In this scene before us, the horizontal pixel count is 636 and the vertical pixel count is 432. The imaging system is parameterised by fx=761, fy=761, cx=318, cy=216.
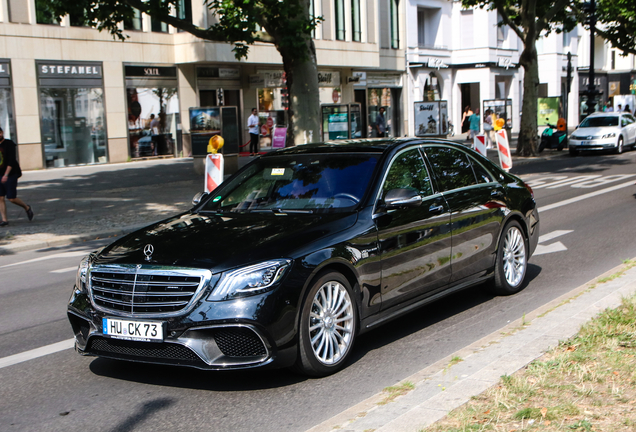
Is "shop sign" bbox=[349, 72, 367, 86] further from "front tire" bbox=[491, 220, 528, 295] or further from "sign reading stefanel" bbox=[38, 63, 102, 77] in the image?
"front tire" bbox=[491, 220, 528, 295]

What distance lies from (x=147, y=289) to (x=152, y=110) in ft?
88.9

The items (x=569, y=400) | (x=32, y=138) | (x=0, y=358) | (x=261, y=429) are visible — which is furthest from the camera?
(x=32, y=138)

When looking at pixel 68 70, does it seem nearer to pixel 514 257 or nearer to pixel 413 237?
pixel 514 257

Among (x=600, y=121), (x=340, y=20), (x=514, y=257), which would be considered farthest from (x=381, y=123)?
(x=514, y=257)

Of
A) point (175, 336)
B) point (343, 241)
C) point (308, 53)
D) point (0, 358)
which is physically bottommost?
point (0, 358)

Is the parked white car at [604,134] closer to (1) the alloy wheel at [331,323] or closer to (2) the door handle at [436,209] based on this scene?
(2) the door handle at [436,209]

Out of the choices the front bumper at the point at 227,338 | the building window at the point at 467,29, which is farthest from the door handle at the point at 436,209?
the building window at the point at 467,29

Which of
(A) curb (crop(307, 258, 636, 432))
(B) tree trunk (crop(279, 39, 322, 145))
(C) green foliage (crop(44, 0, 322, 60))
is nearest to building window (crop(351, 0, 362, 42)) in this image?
(C) green foliage (crop(44, 0, 322, 60))

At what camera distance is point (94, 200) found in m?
17.7

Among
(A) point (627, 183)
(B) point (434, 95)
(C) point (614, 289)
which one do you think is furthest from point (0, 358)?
(B) point (434, 95)

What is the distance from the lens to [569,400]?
3.91 metres

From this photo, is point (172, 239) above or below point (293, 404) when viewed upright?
above

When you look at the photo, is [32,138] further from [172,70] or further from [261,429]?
[261,429]

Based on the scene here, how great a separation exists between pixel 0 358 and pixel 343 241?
2.83 meters
